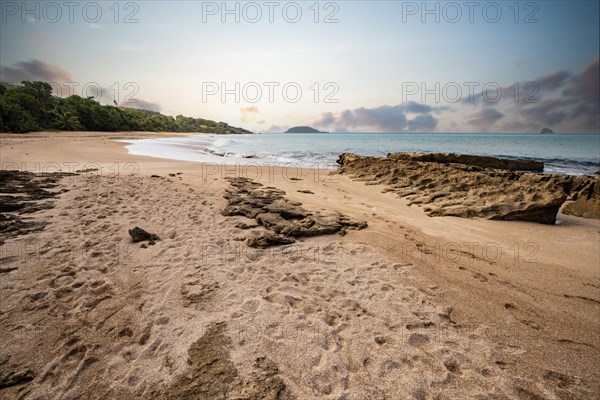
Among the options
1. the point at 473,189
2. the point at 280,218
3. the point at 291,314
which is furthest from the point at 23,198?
the point at 473,189

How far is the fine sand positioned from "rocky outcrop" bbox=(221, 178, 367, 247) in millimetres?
274

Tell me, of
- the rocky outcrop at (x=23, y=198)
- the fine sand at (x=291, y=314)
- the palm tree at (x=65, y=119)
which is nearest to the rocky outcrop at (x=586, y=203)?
the fine sand at (x=291, y=314)

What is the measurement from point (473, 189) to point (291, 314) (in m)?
7.81

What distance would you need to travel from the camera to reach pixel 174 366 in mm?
2340

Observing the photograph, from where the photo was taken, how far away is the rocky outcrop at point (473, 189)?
6.86 meters

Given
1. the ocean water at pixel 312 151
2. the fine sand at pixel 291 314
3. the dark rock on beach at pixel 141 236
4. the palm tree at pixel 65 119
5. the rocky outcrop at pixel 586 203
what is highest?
the palm tree at pixel 65 119

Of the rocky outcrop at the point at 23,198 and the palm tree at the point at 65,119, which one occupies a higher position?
the palm tree at the point at 65,119

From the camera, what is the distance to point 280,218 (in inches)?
235

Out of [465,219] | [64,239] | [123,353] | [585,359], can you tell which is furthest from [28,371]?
[465,219]

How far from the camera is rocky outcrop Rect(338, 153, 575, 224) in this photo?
6.86 m

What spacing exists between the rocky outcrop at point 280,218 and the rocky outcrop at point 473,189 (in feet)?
11.1

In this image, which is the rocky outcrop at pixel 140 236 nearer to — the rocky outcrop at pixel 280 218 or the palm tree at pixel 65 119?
the rocky outcrop at pixel 280 218

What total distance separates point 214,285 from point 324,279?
1.51 metres

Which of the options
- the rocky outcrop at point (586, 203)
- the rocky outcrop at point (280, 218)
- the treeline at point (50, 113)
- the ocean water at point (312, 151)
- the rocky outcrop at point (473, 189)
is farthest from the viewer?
the treeline at point (50, 113)
